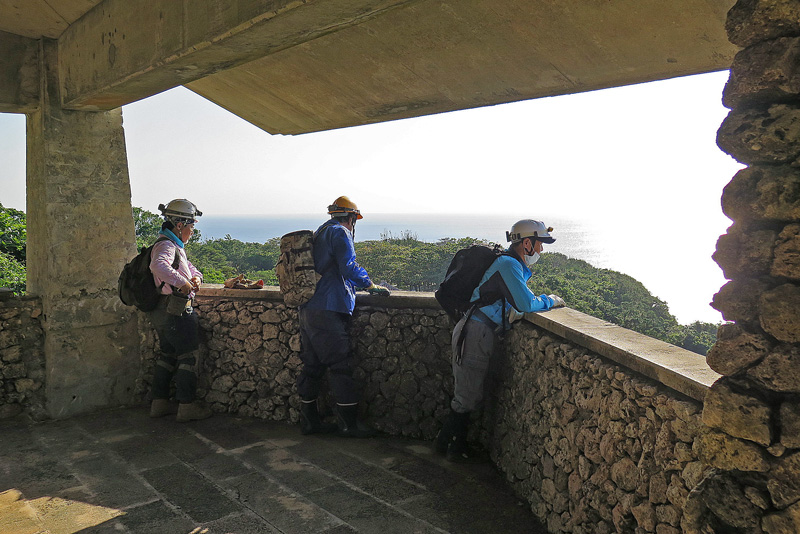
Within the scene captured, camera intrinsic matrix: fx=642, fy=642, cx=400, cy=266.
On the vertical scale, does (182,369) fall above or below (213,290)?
below

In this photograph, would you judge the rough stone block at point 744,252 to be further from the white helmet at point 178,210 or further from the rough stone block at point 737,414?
the white helmet at point 178,210

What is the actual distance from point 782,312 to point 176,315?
4869 millimetres

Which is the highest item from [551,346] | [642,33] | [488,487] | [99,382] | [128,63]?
[128,63]

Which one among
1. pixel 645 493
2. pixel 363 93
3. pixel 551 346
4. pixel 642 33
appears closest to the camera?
pixel 645 493

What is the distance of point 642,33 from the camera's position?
3590 millimetres

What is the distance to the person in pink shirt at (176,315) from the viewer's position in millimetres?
5500

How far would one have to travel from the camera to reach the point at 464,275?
4602 millimetres

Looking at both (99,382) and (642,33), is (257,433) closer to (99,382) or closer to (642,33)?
(99,382)

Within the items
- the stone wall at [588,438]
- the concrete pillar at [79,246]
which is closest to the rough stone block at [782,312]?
the stone wall at [588,438]

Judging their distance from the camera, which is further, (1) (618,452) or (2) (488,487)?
(2) (488,487)

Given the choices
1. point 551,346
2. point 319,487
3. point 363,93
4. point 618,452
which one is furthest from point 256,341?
point 618,452

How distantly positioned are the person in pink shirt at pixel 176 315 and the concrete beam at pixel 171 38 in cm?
114

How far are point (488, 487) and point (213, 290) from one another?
10.8 feet

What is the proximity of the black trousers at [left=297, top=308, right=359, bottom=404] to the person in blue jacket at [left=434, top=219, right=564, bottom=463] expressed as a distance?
0.96m
